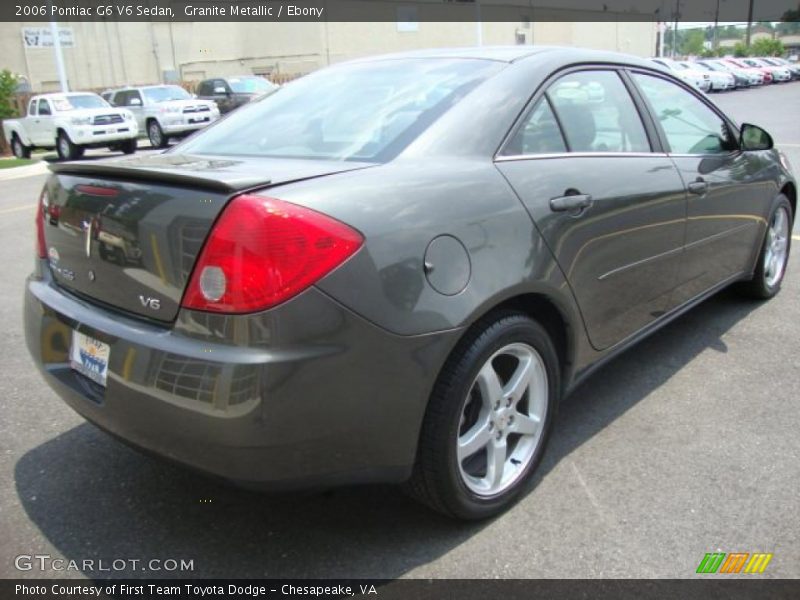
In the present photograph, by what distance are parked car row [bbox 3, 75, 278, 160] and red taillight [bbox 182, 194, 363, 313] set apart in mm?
16805

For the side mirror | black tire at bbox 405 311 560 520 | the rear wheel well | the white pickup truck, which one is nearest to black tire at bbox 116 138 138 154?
the white pickup truck

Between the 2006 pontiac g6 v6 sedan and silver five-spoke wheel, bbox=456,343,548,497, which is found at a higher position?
the 2006 pontiac g6 v6 sedan

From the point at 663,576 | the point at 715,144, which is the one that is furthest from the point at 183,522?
the point at 715,144

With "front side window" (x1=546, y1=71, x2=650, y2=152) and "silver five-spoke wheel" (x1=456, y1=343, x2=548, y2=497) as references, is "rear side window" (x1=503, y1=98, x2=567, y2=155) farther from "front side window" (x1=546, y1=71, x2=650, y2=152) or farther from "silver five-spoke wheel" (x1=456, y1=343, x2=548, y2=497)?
"silver five-spoke wheel" (x1=456, y1=343, x2=548, y2=497)

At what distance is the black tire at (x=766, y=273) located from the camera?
4.48 m

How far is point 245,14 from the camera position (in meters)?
40.6

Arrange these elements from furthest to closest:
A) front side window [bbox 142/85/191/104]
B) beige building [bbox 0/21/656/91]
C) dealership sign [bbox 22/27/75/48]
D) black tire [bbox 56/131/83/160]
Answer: beige building [bbox 0/21/656/91]
dealership sign [bbox 22/27/75/48]
front side window [bbox 142/85/191/104]
black tire [bbox 56/131/83/160]

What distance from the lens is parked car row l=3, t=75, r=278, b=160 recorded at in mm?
17969

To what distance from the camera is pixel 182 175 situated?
2.07 m

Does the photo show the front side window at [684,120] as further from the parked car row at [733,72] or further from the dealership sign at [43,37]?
the dealership sign at [43,37]

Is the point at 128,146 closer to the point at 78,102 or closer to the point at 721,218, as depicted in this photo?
the point at 78,102

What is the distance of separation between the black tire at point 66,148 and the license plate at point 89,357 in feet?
57.8

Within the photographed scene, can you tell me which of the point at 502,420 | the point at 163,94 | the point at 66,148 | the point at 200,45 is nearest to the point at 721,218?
the point at 502,420

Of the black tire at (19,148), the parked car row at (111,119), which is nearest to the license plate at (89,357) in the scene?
the parked car row at (111,119)
